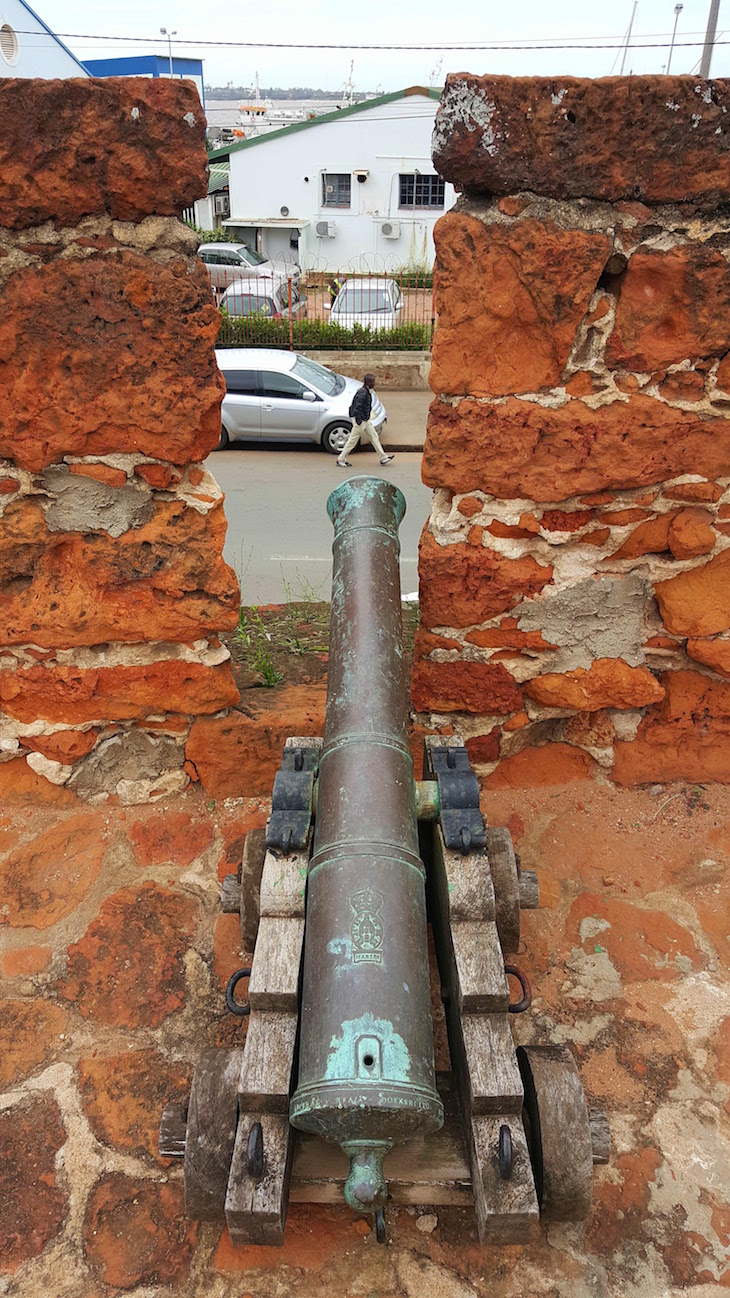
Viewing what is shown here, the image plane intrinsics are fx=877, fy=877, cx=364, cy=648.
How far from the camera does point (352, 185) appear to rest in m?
25.3

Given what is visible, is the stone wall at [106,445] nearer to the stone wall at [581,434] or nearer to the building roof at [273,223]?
the stone wall at [581,434]

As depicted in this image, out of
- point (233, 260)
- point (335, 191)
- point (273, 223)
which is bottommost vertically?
point (233, 260)

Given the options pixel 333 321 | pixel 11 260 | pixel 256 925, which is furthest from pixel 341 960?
pixel 333 321

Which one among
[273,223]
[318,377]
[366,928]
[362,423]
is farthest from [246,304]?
[366,928]

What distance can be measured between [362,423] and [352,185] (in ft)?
58.3

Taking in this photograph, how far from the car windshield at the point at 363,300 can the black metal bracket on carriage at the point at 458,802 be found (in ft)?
48.0

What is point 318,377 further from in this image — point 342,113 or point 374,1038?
point 342,113

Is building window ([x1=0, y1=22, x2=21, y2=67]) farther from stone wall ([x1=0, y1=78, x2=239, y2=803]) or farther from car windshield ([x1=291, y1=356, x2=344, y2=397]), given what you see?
stone wall ([x1=0, y1=78, x2=239, y2=803])

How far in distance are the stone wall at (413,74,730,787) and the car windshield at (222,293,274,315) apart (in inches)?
519

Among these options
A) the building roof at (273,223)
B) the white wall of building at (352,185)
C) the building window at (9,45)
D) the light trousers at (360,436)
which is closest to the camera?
the light trousers at (360,436)

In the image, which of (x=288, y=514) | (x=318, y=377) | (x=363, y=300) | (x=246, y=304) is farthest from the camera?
(x=363, y=300)

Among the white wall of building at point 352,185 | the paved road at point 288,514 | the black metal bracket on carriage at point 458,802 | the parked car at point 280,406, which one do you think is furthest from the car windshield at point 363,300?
the black metal bracket on carriage at point 458,802

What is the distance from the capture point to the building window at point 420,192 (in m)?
25.0

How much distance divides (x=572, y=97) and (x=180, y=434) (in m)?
1.48
